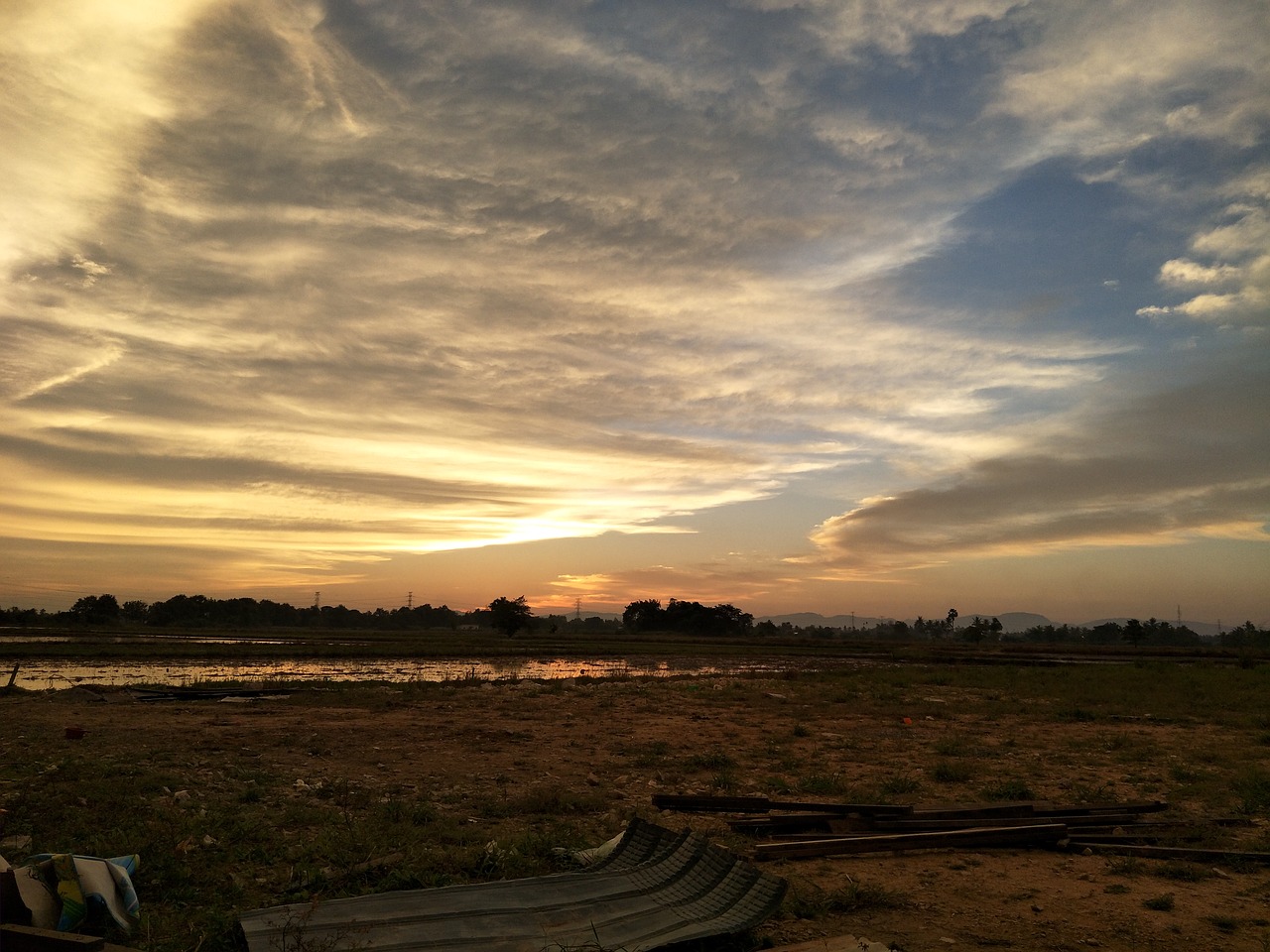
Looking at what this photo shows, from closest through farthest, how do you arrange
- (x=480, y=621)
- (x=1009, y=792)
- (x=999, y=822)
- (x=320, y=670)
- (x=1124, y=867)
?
1. (x=1124, y=867)
2. (x=999, y=822)
3. (x=1009, y=792)
4. (x=320, y=670)
5. (x=480, y=621)

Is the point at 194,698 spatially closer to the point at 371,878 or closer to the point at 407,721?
the point at 407,721

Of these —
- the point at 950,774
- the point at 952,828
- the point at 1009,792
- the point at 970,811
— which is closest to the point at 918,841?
the point at 952,828

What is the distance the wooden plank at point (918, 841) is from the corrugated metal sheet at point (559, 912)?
1.56 meters

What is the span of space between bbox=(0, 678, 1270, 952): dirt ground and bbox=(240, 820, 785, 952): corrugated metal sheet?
0.51m

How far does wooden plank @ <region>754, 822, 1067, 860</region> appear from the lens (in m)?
7.91

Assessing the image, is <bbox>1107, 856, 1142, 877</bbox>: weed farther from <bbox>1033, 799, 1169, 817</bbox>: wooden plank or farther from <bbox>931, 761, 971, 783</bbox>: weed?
<bbox>931, 761, 971, 783</bbox>: weed

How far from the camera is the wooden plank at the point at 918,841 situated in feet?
26.0

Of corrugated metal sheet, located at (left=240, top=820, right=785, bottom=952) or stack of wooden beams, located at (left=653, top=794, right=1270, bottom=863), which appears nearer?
corrugated metal sheet, located at (left=240, top=820, right=785, bottom=952)

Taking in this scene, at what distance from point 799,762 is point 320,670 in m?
26.4

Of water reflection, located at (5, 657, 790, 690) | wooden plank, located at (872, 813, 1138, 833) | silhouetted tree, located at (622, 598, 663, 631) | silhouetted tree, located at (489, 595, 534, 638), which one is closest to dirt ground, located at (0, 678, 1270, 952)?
wooden plank, located at (872, 813, 1138, 833)

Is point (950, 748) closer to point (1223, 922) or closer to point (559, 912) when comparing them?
point (1223, 922)

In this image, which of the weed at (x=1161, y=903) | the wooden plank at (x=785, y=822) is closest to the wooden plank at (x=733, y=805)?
the wooden plank at (x=785, y=822)

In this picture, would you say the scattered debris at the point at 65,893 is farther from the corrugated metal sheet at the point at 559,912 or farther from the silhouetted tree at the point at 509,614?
the silhouetted tree at the point at 509,614

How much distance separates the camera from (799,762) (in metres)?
13.0
